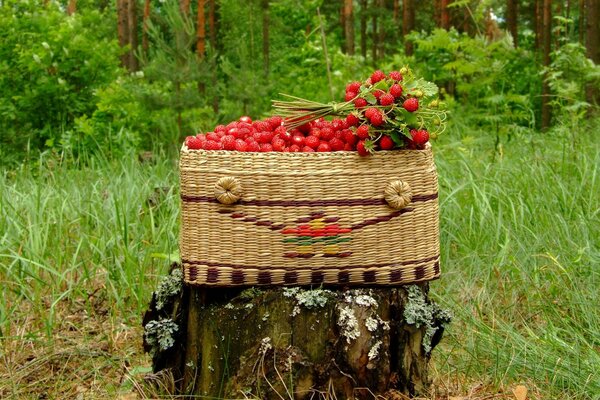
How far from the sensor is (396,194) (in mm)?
2541

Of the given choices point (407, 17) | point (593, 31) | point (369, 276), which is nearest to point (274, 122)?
point (369, 276)

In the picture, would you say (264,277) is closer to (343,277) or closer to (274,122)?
(343,277)

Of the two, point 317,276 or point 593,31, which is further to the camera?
point 593,31

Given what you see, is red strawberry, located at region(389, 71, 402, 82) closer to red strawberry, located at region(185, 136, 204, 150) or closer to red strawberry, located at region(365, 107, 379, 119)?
red strawberry, located at region(365, 107, 379, 119)

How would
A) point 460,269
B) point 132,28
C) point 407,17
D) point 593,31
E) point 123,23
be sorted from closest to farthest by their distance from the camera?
point 460,269, point 593,31, point 407,17, point 123,23, point 132,28

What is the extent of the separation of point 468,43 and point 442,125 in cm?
430

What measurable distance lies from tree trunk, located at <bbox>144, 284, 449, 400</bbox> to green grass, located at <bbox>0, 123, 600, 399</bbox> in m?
0.38

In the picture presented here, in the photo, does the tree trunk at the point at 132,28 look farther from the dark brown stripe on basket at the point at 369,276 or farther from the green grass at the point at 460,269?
the dark brown stripe on basket at the point at 369,276

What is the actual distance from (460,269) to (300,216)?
168 cm

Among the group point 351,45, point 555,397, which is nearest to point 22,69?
point 351,45

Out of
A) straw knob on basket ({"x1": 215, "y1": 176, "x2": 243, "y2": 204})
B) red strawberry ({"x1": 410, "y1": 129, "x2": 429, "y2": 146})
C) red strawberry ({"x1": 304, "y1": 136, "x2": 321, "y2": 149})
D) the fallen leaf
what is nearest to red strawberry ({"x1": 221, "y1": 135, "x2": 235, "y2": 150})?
straw knob on basket ({"x1": 215, "y1": 176, "x2": 243, "y2": 204})

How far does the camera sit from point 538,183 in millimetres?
4543

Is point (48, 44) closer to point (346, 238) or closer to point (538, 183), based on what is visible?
point (538, 183)

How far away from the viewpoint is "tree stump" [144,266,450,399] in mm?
2576
